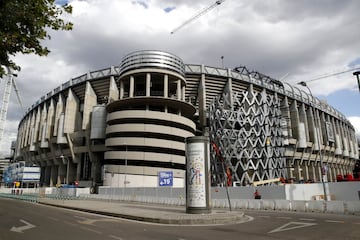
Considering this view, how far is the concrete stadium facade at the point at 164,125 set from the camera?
59.2 m

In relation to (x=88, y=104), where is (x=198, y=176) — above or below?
below

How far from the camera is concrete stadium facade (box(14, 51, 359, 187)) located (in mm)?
59156

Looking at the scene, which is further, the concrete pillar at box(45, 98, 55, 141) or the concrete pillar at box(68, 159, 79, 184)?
the concrete pillar at box(45, 98, 55, 141)

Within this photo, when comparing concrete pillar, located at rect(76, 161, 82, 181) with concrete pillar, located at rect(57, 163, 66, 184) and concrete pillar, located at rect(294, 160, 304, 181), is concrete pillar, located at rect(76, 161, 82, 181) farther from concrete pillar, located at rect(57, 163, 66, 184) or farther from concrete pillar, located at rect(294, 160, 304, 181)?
concrete pillar, located at rect(294, 160, 304, 181)

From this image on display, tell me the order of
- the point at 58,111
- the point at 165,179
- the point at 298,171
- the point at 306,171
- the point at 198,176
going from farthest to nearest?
the point at 306,171 → the point at 298,171 → the point at 58,111 → the point at 165,179 → the point at 198,176

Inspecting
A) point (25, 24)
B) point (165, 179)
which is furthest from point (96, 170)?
point (25, 24)

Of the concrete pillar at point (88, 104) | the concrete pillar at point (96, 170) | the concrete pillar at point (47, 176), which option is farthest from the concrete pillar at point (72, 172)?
the concrete pillar at point (47, 176)

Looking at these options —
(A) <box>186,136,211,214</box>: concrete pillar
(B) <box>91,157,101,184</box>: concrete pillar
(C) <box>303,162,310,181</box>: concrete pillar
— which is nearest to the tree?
(A) <box>186,136,211,214</box>: concrete pillar

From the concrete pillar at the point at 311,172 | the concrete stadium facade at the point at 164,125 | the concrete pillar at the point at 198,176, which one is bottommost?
the concrete pillar at the point at 198,176

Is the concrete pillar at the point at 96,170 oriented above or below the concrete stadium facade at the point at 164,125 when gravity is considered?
below

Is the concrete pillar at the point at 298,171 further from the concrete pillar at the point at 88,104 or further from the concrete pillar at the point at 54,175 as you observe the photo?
the concrete pillar at the point at 54,175

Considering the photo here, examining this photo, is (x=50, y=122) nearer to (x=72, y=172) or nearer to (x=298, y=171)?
(x=72, y=172)

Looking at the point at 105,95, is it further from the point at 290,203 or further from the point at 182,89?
the point at 290,203

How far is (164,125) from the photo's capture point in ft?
210
